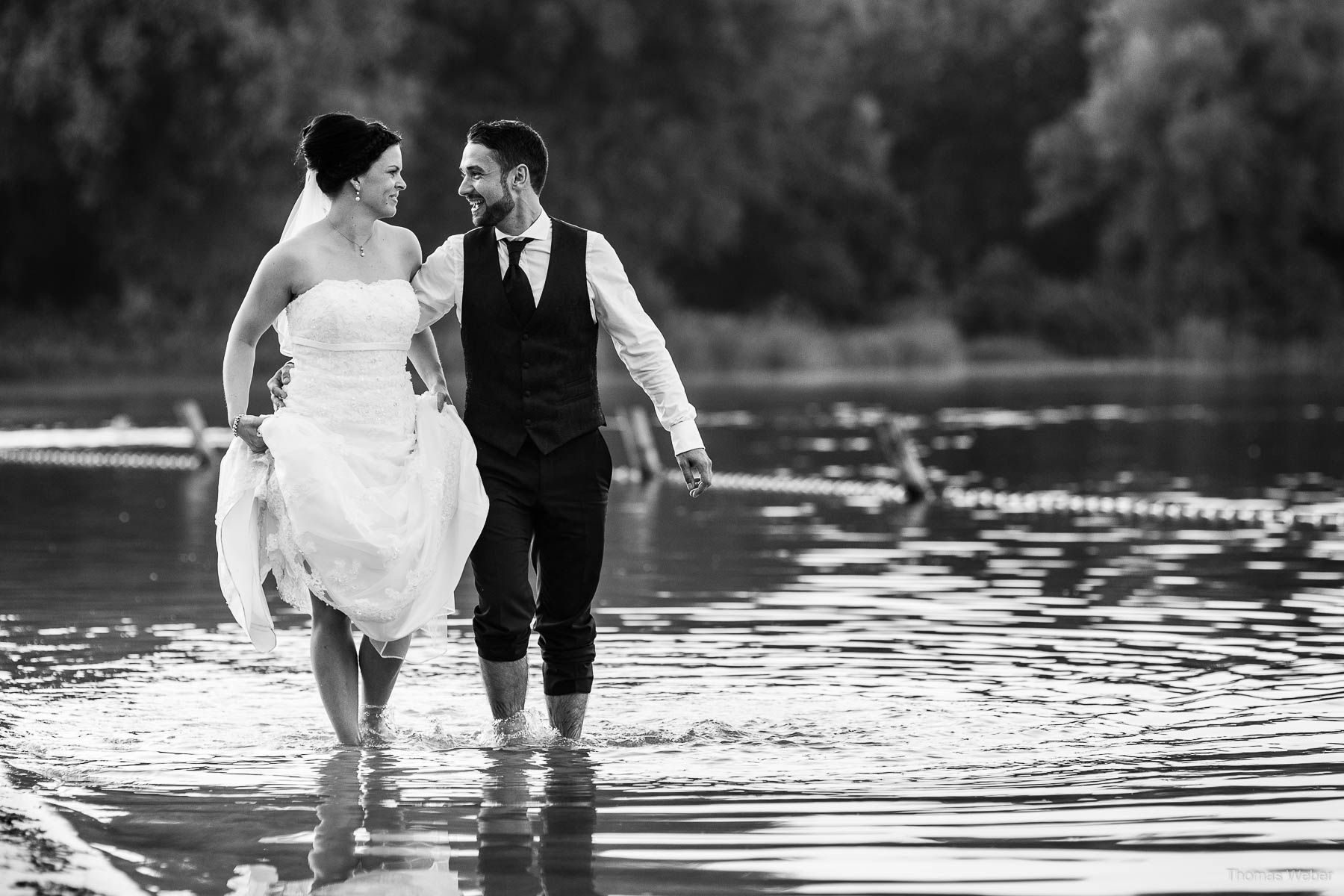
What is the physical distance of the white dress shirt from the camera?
6930mm

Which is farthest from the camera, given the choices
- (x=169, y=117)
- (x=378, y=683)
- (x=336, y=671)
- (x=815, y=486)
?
(x=169, y=117)

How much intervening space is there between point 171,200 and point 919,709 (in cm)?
3773

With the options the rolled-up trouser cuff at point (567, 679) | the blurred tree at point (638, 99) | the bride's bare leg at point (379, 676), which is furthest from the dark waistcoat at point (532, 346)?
the blurred tree at point (638, 99)

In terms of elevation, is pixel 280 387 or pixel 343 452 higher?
pixel 280 387

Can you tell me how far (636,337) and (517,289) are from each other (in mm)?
408

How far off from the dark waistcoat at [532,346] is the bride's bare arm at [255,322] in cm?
54

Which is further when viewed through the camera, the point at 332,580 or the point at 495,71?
the point at 495,71

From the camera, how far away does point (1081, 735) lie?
22.9ft

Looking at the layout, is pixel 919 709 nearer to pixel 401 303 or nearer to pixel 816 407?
pixel 401 303

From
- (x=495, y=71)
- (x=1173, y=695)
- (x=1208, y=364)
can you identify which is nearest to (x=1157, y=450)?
(x=1173, y=695)

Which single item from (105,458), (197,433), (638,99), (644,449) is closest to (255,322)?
(644,449)

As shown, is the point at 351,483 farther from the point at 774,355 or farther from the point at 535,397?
the point at 774,355

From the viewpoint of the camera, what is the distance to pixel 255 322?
6867mm

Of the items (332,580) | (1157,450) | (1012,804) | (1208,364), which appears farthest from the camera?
(1208,364)
